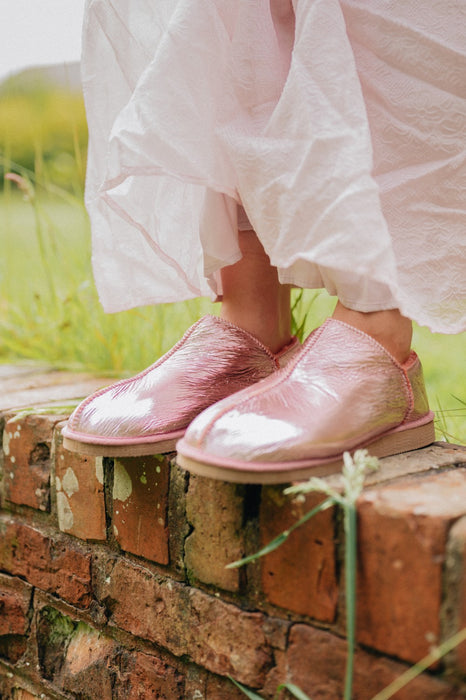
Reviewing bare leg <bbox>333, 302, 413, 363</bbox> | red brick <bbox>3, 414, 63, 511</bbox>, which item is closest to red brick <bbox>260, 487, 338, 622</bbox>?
bare leg <bbox>333, 302, 413, 363</bbox>

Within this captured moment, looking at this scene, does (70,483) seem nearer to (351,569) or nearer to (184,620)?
(184,620)

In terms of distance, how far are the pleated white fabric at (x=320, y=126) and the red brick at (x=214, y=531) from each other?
0.27 meters

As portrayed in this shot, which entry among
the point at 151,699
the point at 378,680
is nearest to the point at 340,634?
the point at 378,680

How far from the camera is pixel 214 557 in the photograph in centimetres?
86

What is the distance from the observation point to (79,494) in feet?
3.54

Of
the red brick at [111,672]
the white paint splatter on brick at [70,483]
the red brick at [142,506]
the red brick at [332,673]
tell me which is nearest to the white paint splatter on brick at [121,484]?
the red brick at [142,506]

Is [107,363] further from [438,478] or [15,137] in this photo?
[438,478]

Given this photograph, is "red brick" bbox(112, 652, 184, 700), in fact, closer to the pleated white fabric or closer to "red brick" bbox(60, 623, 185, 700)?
"red brick" bbox(60, 623, 185, 700)

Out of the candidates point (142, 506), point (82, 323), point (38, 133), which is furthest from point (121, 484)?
point (38, 133)

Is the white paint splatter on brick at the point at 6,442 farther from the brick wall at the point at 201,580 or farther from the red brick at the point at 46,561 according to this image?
the red brick at the point at 46,561

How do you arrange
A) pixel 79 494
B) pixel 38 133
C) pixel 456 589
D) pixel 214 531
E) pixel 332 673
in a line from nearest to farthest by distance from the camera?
pixel 456 589
pixel 332 673
pixel 214 531
pixel 79 494
pixel 38 133

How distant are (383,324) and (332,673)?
15.0 inches

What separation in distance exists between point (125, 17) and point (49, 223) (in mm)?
909

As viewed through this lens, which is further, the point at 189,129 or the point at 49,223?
the point at 49,223
